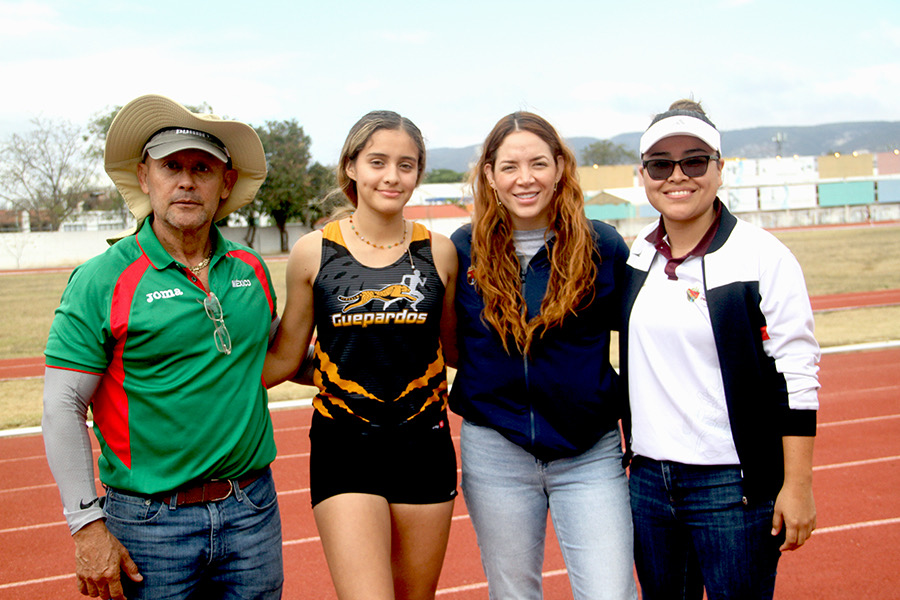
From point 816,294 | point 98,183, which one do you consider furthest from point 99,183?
point 816,294

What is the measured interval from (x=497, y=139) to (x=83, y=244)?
138 ft

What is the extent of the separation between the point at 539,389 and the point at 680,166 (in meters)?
0.88

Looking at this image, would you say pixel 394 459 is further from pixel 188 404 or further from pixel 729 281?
pixel 729 281

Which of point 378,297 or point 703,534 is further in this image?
point 378,297

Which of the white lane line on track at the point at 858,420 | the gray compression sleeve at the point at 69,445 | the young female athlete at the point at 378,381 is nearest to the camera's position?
the gray compression sleeve at the point at 69,445

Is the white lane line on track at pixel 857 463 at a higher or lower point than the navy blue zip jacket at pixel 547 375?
lower

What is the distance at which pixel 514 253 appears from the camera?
2.74 m

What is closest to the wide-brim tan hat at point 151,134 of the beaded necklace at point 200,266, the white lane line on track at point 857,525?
the beaded necklace at point 200,266

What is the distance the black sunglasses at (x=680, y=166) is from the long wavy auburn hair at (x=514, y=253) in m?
0.37

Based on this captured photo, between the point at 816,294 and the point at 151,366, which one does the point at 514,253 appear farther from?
the point at 816,294

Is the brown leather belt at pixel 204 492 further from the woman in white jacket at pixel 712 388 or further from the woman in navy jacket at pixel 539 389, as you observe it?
the woman in white jacket at pixel 712 388

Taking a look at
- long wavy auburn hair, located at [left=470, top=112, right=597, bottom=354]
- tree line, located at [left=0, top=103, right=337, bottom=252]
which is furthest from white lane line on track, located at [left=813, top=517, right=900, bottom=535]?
tree line, located at [left=0, top=103, right=337, bottom=252]

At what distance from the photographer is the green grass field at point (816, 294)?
8.73 meters

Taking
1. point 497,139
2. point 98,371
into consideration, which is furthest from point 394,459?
point 497,139
